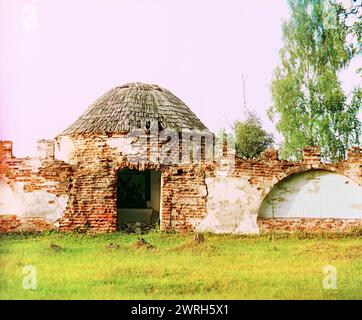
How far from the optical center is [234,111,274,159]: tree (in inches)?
1033

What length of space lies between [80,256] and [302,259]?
4663 millimetres

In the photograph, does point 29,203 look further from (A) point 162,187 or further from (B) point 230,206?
(B) point 230,206

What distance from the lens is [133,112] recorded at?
15406 millimetres

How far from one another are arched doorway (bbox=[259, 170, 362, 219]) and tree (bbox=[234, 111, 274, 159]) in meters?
11.1

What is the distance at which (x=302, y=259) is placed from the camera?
35.9 ft

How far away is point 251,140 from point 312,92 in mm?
4488

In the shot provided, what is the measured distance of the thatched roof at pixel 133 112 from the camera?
14828 mm

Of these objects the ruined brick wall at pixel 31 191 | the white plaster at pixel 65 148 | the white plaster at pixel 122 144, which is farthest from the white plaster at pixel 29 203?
the white plaster at pixel 122 144

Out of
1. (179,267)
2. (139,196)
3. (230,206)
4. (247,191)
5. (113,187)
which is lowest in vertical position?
(179,267)

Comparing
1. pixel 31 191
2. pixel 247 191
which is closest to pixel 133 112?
pixel 31 191

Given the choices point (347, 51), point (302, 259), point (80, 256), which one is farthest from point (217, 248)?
point (347, 51)

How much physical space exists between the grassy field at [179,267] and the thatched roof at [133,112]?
3129 millimetres

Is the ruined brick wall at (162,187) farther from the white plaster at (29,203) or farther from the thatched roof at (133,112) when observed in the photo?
the thatched roof at (133,112)
